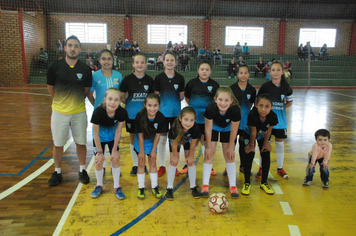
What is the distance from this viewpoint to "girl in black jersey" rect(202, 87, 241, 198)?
3209mm

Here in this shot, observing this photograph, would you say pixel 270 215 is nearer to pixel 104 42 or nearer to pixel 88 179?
pixel 88 179

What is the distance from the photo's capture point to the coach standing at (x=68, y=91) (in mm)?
3504

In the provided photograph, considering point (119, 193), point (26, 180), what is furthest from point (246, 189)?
point (26, 180)

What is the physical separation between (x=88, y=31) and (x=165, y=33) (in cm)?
596

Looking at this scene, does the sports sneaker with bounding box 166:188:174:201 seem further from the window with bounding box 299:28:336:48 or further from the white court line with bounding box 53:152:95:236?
the window with bounding box 299:28:336:48

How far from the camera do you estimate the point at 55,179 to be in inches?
146

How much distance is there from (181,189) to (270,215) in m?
1.18

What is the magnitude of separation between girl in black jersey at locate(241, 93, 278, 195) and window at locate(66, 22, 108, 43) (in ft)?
63.5

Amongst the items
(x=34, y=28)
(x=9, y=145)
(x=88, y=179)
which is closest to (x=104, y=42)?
(x=34, y=28)

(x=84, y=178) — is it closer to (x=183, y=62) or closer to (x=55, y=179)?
(x=55, y=179)

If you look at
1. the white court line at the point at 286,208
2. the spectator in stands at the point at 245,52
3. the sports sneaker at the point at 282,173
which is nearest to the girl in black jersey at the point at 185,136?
the white court line at the point at 286,208

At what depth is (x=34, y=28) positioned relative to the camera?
17453 millimetres

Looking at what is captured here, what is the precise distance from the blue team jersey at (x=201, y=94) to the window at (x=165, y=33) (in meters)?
18.4

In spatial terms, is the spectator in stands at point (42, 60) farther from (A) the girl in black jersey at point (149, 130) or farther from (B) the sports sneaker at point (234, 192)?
(B) the sports sneaker at point (234, 192)
